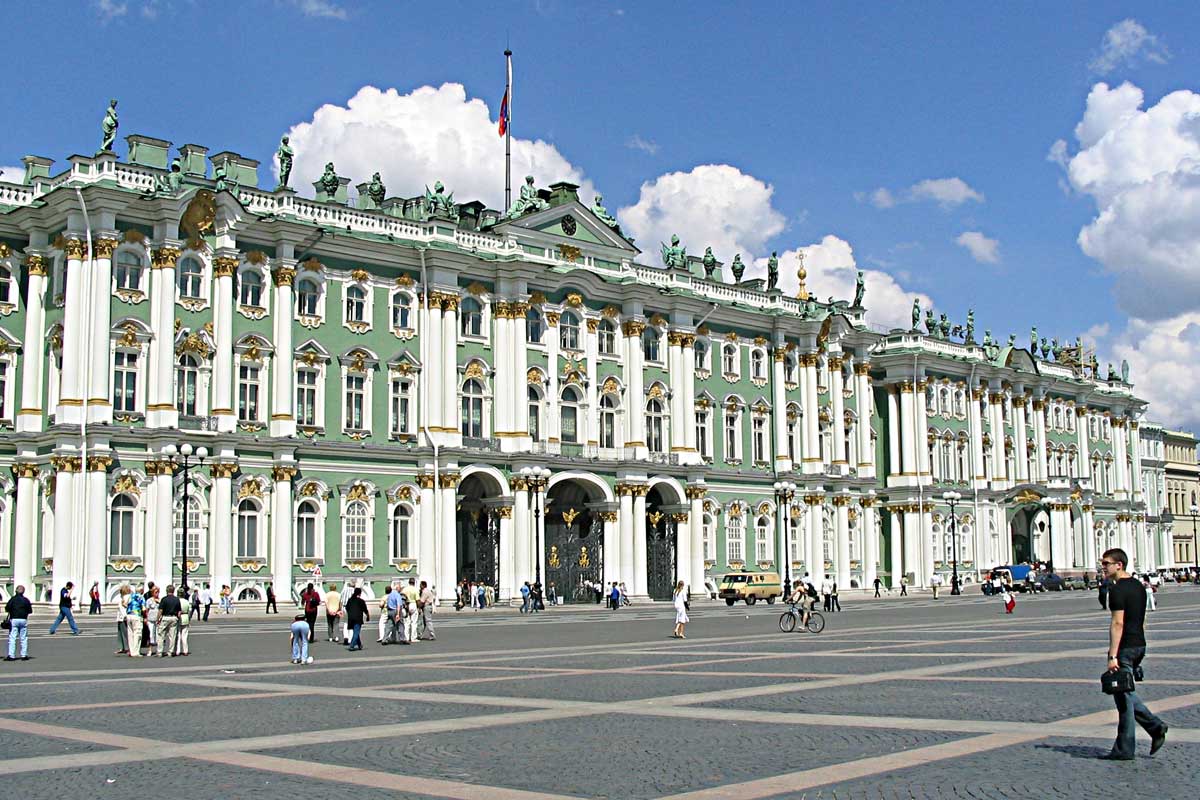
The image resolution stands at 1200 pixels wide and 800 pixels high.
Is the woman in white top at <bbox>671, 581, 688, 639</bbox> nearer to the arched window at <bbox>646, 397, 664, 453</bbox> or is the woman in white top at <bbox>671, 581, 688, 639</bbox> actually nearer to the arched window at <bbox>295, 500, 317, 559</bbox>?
the arched window at <bbox>295, 500, 317, 559</bbox>

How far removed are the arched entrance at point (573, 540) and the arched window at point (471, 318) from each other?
30.4ft

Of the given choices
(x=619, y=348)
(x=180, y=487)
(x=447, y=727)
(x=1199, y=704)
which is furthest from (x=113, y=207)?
(x=1199, y=704)

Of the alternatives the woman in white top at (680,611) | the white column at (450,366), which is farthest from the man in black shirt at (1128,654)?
the white column at (450,366)

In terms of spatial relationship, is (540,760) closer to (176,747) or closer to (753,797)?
(753,797)

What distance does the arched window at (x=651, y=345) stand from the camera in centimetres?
7425

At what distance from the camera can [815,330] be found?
83250mm

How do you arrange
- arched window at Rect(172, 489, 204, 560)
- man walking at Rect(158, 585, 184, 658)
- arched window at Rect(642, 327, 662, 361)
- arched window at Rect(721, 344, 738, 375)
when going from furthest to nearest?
1. arched window at Rect(721, 344, 738, 375)
2. arched window at Rect(642, 327, 662, 361)
3. arched window at Rect(172, 489, 204, 560)
4. man walking at Rect(158, 585, 184, 658)

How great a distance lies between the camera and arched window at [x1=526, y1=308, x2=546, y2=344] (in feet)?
225

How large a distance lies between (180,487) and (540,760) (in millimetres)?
44646

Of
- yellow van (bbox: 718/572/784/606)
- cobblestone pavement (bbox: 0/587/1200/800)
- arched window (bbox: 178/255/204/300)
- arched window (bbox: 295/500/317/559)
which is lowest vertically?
yellow van (bbox: 718/572/784/606)

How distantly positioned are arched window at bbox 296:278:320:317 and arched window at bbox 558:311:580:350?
13468mm

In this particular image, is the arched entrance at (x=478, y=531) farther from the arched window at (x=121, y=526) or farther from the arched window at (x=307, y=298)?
the arched window at (x=121, y=526)

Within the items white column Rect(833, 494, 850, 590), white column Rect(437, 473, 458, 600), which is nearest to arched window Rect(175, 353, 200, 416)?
white column Rect(437, 473, 458, 600)

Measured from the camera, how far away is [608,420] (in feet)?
237
